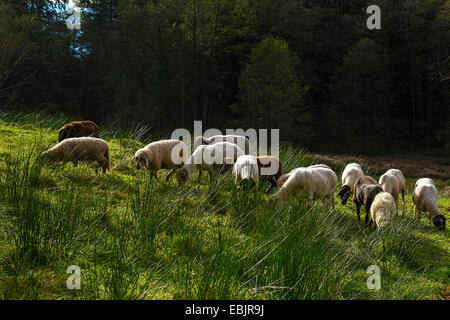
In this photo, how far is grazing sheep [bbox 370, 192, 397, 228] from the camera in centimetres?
598

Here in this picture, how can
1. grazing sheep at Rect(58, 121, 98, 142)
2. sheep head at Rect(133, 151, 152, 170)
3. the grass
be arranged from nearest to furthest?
the grass < sheep head at Rect(133, 151, 152, 170) < grazing sheep at Rect(58, 121, 98, 142)

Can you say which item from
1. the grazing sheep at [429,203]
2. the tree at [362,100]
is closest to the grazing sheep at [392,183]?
the grazing sheep at [429,203]

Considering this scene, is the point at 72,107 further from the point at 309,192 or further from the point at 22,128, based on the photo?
the point at 309,192

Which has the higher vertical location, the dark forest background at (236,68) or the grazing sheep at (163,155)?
the dark forest background at (236,68)

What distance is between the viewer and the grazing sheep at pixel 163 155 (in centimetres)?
743

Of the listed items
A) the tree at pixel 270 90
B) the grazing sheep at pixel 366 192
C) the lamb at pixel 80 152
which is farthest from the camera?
the tree at pixel 270 90

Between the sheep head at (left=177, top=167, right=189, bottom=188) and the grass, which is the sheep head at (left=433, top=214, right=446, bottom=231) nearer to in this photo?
the grass

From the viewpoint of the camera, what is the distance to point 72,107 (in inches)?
1202

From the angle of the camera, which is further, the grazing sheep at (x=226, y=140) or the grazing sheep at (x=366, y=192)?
the grazing sheep at (x=226, y=140)

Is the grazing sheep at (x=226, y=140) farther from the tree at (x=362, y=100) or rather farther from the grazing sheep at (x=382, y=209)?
the tree at (x=362, y=100)

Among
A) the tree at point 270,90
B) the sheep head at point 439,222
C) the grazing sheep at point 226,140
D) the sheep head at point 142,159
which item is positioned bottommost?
the sheep head at point 439,222

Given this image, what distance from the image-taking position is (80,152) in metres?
6.77

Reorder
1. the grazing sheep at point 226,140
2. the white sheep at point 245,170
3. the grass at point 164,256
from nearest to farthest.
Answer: the grass at point 164,256 < the white sheep at point 245,170 < the grazing sheep at point 226,140

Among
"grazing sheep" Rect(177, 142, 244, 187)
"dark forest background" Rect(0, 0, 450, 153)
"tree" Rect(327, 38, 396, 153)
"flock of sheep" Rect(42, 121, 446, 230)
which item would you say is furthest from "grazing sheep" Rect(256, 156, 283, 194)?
"tree" Rect(327, 38, 396, 153)
